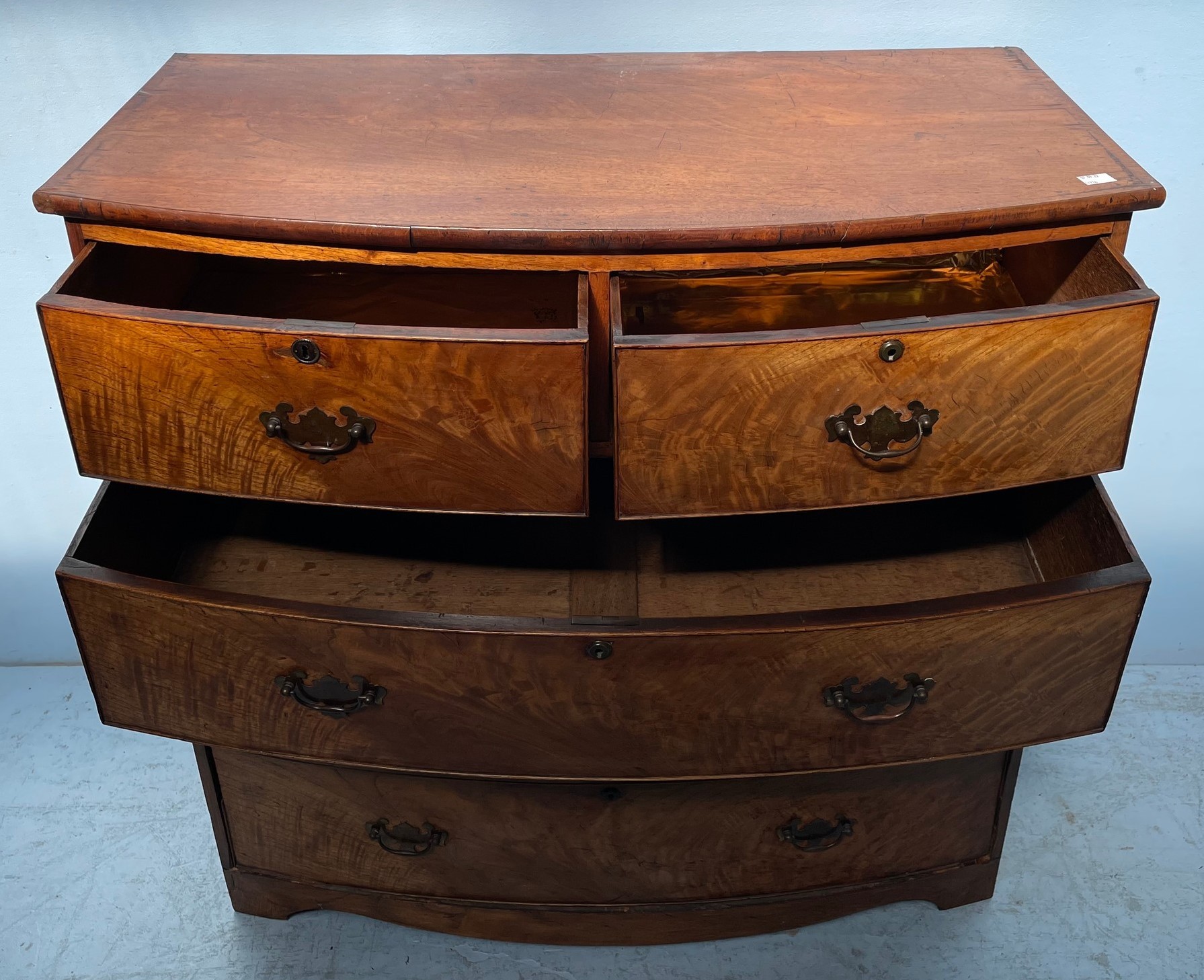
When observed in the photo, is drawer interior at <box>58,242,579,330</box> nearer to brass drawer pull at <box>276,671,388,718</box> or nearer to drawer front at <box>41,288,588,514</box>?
drawer front at <box>41,288,588,514</box>

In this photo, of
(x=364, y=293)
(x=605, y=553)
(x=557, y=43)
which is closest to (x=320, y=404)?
(x=364, y=293)

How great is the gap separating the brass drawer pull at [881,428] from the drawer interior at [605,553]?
0.24 meters

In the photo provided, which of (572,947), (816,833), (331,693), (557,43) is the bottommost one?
(572,947)

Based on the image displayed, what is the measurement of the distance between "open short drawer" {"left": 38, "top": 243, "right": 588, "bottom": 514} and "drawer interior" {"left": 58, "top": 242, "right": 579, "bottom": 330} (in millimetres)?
126

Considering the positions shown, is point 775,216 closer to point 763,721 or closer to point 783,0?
point 763,721

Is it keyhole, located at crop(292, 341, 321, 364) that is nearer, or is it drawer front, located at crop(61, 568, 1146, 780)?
keyhole, located at crop(292, 341, 321, 364)

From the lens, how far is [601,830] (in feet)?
4.31

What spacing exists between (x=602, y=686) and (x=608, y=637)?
0.06 metres

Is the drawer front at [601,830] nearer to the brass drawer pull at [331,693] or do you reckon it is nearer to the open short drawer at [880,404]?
the brass drawer pull at [331,693]

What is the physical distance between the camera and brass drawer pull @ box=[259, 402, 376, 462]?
1007 millimetres

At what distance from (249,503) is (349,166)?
1.43ft

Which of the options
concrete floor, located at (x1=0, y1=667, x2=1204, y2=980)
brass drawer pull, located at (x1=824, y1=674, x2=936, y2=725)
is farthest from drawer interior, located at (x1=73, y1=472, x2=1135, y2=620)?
concrete floor, located at (x1=0, y1=667, x2=1204, y2=980)

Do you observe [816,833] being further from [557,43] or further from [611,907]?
[557,43]

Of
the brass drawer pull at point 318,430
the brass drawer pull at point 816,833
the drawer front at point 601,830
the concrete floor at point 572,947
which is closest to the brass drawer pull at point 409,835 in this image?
the drawer front at point 601,830
